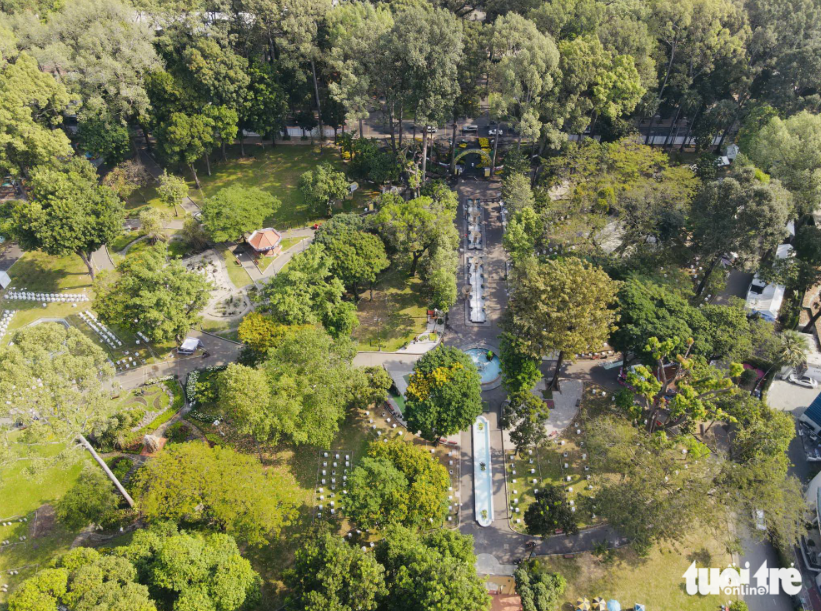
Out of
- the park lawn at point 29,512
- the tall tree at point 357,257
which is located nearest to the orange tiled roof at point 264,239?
the tall tree at point 357,257

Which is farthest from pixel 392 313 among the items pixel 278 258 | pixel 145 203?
pixel 145 203

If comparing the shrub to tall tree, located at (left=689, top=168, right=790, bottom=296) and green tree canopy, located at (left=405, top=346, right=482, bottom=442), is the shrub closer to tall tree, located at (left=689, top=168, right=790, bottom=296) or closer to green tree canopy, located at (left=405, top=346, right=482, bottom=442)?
green tree canopy, located at (left=405, top=346, right=482, bottom=442)

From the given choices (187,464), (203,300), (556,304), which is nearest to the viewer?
(187,464)

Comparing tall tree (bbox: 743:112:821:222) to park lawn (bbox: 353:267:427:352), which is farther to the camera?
park lawn (bbox: 353:267:427:352)

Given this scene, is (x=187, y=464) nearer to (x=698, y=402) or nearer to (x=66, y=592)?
→ (x=66, y=592)

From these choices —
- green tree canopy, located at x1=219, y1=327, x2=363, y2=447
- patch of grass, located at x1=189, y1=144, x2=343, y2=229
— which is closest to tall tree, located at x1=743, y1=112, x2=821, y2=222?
green tree canopy, located at x1=219, y1=327, x2=363, y2=447

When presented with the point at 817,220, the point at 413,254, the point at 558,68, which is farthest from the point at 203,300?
the point at 817,220

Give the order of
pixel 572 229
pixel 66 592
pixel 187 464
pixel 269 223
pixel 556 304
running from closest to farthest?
pixel 66 592 → pixel 187 464 → pixel 556 304 → pixel 572 229 → pixel 269 223
